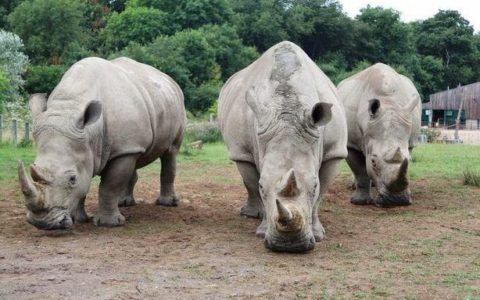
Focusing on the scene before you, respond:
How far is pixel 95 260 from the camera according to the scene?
238 inches

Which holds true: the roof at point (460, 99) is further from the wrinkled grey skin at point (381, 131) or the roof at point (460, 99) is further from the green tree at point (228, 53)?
the wrinkled grey skin at point (381, 131)

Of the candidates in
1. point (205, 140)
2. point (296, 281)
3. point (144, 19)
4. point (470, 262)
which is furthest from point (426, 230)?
point (144, 19)

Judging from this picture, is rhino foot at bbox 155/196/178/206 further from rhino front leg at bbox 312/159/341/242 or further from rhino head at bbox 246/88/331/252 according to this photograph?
rhino head at bbox 246/88/331/252

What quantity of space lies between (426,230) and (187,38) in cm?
3306

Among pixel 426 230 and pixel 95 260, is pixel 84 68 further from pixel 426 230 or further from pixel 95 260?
pixel 426 230

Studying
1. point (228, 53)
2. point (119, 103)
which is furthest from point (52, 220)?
point (228, 53)

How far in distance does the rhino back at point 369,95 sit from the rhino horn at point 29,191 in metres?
4.37

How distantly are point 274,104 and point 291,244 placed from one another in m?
1.27

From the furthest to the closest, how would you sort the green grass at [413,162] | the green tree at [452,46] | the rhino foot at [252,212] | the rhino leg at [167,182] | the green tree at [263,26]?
1. the green tree at [452,46]
2. the green tree at [263,26]
3. the green grass at [413,162]
4. the rhino leg at [167,182]
5. the rhino foot at [252,212]

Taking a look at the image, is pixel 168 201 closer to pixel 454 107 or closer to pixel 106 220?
pixel 106 220

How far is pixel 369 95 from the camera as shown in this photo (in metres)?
9.62

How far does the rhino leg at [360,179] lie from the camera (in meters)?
9.66

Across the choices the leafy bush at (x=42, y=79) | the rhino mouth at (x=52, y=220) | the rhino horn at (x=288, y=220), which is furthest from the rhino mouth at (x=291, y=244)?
the leafy bush at (x=42, y=79)

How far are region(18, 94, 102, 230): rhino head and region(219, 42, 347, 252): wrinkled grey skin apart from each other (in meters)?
1.46
